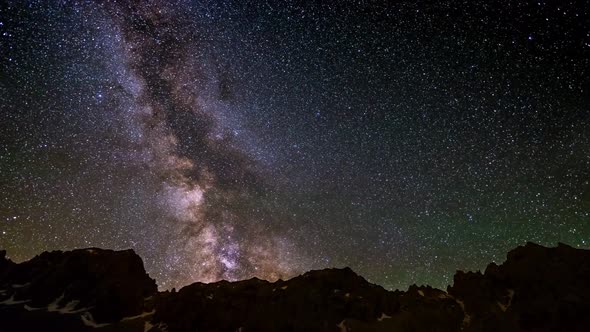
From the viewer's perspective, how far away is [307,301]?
4084 cm

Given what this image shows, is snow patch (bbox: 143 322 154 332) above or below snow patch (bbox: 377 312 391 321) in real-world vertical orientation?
above

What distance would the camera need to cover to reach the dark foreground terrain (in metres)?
36.5

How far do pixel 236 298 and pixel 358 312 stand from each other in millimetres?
16217

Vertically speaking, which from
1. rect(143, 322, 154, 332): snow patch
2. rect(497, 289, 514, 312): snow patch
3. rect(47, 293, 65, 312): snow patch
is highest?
rect(47, 293, 65, 312): snow patch

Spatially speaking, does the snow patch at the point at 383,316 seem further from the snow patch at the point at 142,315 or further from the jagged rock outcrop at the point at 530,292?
the snow patch at the point at 142,315

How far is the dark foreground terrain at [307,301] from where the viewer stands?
36.5 m

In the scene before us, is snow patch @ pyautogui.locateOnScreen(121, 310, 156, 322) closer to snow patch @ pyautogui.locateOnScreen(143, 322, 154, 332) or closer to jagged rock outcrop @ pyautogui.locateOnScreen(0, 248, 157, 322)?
jagged rock outcrop @ pyautogui.locateOnScreen(0, 248, 157, 322)

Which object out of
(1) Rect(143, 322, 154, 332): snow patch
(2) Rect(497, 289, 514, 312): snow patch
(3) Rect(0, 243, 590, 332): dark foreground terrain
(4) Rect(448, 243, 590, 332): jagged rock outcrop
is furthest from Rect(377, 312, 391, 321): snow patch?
(1) Rect(143, 322, 154, 332): snow patch

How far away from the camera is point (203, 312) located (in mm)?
41906

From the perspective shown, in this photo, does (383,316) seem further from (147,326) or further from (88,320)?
(88,320)

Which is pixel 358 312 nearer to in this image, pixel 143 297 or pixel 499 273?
pixel 499 273

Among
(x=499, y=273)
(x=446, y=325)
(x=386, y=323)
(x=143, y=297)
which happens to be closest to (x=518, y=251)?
(x=499, y=273)

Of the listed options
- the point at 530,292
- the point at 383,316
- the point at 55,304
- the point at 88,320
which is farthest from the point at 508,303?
the point at 55,304

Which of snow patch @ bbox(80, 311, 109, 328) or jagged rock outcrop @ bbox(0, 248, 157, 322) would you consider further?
jagged rock outcrop @ bbox(0, 248, 157, 322)
